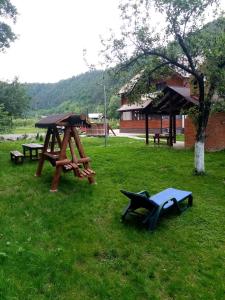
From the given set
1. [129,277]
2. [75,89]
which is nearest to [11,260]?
[129,277]

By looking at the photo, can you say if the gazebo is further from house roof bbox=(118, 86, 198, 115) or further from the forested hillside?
the forested hillside

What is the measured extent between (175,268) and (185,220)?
5.73 ft

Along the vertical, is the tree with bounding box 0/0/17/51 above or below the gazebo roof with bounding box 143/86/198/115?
above

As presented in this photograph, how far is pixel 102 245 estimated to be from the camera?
16.6ft

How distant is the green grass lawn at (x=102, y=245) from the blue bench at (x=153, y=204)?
0.63 ft

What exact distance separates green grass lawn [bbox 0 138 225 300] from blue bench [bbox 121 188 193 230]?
0.63 feet

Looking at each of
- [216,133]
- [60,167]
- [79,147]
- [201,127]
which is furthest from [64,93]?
[60,167]

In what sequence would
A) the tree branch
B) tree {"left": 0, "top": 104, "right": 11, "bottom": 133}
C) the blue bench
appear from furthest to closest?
tree {"left": 0, "top": 104, "right": 11, "bottom": 133}, the tree branch, the blue bench

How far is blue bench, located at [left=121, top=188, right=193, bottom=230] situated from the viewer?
18.3ft

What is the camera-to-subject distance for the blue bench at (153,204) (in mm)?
5566

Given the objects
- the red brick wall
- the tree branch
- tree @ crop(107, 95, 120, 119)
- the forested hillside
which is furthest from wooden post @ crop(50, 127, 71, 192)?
the forested hillside

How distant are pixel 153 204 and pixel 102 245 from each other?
125cm

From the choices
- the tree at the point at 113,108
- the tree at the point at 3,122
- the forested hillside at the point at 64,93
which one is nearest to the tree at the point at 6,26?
the tree at the point at 3,122

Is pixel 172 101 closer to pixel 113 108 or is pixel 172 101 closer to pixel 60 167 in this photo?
pixel 60 167
